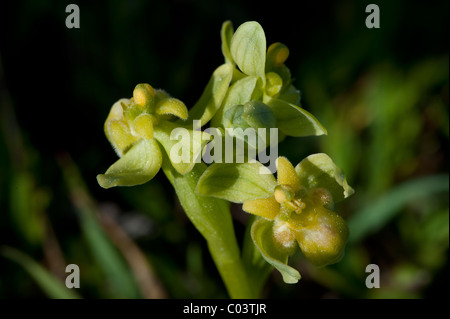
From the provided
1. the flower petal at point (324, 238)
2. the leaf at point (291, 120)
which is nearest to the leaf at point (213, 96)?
the leaf at point (291, 120)

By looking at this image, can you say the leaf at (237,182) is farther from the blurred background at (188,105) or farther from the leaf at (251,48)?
the blurred background at (188,105)

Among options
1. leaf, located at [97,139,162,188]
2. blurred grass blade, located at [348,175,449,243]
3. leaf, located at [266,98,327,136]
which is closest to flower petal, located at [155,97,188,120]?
leaf, located at [97,139,162,188]

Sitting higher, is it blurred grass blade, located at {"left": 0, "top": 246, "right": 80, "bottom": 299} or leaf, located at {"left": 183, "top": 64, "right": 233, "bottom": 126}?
→ leaf, located at {"left": 183, "top": 64, "right": 233, "bottom": 126}

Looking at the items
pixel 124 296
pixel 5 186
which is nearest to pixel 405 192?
pixel 124 296

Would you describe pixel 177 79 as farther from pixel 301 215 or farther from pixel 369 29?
pixel 301 215

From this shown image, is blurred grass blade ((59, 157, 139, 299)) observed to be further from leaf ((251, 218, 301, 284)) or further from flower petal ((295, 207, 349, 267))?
flower petal ((295, 207, 349, 267))

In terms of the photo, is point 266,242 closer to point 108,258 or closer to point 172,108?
point 172,108
